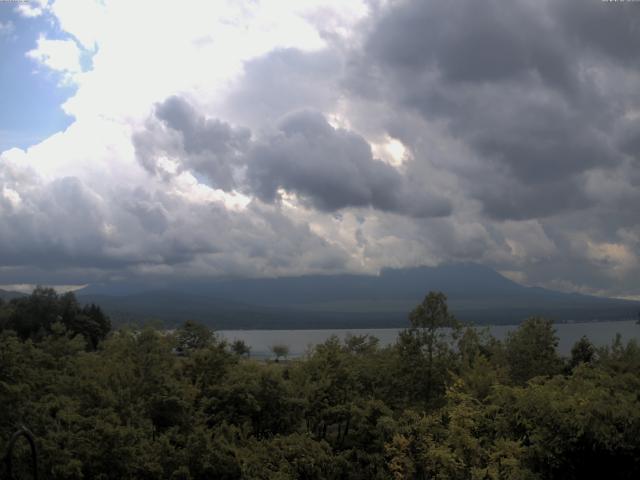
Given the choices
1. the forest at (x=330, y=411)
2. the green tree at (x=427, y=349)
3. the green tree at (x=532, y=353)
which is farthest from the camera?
the green tree at (x=532, y=353)

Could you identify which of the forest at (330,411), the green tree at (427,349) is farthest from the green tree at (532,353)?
the green tree at (427,349)

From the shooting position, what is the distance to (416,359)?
103 feet

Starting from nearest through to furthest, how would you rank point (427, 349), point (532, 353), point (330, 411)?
point (330, 411), point (427, 349), point (532, 353)

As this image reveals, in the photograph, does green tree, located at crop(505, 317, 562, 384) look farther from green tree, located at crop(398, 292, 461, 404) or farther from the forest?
green tree, located at crop(398, 292, 461, 404)

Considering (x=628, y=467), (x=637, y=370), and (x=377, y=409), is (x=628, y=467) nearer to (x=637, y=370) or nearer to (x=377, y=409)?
(x=377, y=409)

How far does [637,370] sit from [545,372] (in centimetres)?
491

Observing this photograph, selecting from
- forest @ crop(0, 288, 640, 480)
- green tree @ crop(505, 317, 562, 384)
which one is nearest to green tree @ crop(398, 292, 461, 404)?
forest @ crop(0, 288, 640, 480)

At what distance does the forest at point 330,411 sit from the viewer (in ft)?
61.2

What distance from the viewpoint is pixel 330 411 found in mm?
28578

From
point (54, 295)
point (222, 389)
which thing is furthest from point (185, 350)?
point (54, 295)

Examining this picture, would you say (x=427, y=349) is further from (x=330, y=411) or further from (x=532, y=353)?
(x=532, y=353)

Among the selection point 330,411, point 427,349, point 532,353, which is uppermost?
point 427,349

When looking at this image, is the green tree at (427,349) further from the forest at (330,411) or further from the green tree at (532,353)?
the green tree at (532,353)

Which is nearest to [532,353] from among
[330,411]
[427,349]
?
[427,349]
